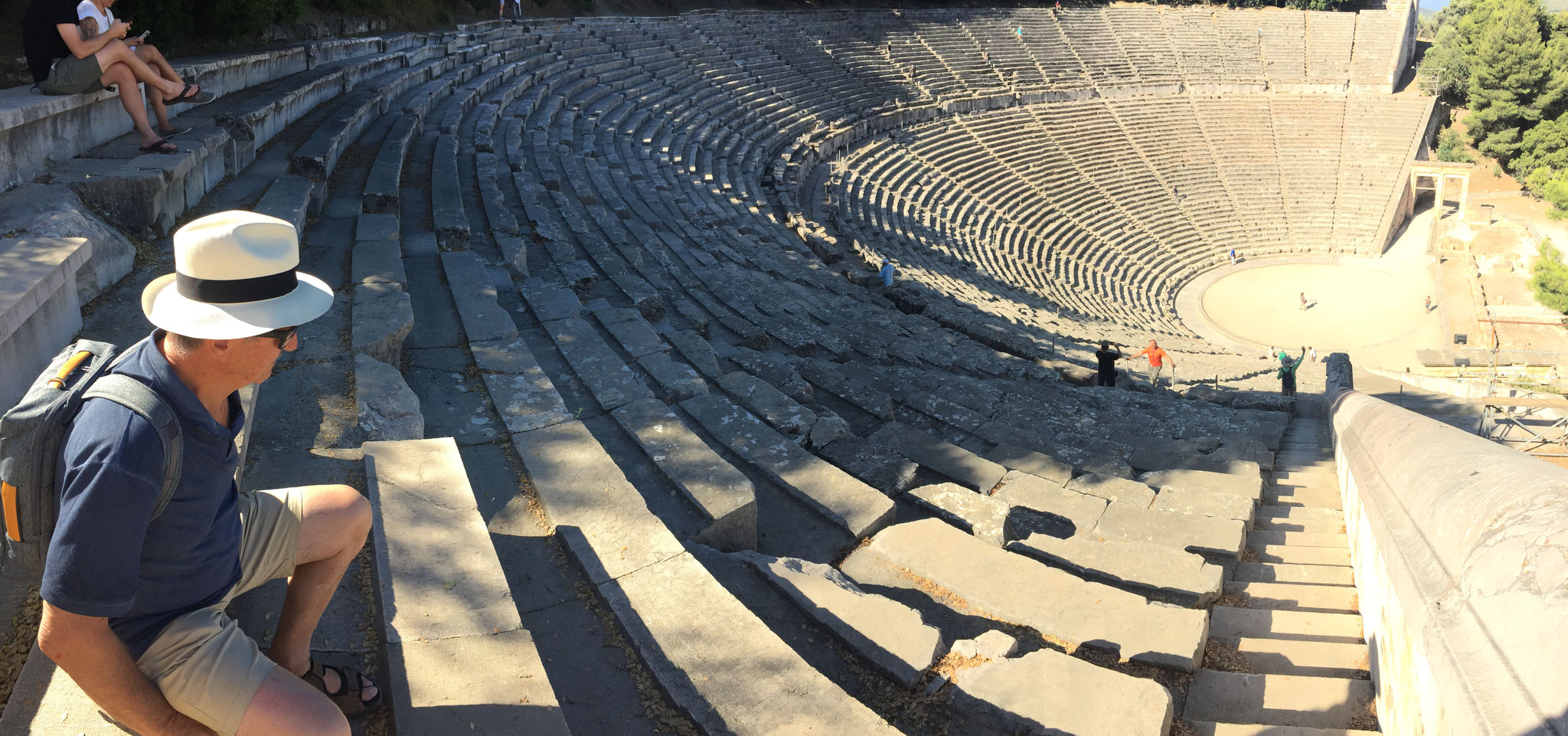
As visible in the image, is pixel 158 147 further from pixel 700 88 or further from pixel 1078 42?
pixel 1078 42

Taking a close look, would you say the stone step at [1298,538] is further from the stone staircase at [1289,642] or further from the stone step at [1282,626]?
the stone step at [1282,626]

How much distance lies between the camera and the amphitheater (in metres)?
3.06

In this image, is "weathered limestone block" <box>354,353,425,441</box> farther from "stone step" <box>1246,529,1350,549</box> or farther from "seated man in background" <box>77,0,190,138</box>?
"stone step" <box>1246,529,1350,549</box>

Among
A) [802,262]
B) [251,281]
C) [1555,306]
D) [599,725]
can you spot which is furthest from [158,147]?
[1555,306]

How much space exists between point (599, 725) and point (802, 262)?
10962 millimetres

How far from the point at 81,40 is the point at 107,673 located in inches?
238

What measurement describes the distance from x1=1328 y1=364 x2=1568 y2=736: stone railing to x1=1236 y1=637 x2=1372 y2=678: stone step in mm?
121

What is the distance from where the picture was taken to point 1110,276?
2520 cm

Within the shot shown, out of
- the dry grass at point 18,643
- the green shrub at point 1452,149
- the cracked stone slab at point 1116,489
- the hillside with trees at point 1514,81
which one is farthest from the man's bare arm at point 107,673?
the green shrub at point 1452,149

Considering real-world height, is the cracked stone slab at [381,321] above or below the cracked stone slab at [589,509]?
above

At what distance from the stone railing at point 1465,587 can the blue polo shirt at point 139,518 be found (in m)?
3.00

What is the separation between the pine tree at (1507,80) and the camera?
116 feet

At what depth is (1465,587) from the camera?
257cm

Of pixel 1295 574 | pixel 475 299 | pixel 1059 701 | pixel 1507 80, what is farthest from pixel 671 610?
pixel 1507 80
